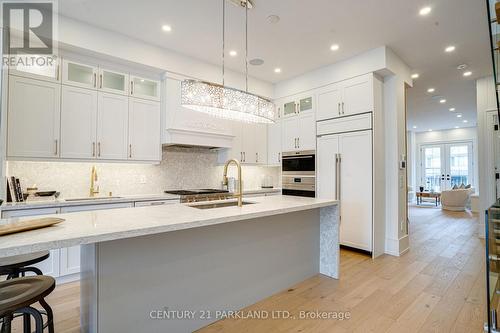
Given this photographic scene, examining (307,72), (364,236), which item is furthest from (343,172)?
(307,72)

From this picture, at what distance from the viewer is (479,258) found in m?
3.58

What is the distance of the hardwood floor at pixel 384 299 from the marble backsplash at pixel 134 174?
1.29m

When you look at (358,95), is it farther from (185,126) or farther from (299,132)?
(185,126)

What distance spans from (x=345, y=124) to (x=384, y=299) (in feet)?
8.23

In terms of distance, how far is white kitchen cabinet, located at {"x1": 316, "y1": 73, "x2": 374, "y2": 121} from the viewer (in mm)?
3719

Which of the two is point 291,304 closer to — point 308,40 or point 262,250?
point 262,250

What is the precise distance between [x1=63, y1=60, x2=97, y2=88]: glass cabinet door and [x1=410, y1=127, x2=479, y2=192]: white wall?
11863mm

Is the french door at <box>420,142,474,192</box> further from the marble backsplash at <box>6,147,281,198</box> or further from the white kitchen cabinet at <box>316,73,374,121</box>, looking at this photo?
the marble backsplash at <box>6,147,281,198</box>

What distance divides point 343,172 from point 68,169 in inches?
155

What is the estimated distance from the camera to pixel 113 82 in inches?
136

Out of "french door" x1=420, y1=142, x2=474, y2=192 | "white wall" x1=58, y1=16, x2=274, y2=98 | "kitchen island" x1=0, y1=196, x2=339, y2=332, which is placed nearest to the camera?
"kitchen island" x1=0, y1=196, x2=339, y2=332

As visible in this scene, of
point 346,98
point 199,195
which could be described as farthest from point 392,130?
point 199,195

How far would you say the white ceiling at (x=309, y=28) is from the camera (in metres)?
2.72

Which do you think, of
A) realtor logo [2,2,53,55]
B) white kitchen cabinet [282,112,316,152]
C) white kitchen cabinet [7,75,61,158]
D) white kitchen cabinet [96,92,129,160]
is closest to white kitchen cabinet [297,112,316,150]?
white kitchen cabinet [282,112,316,152]
